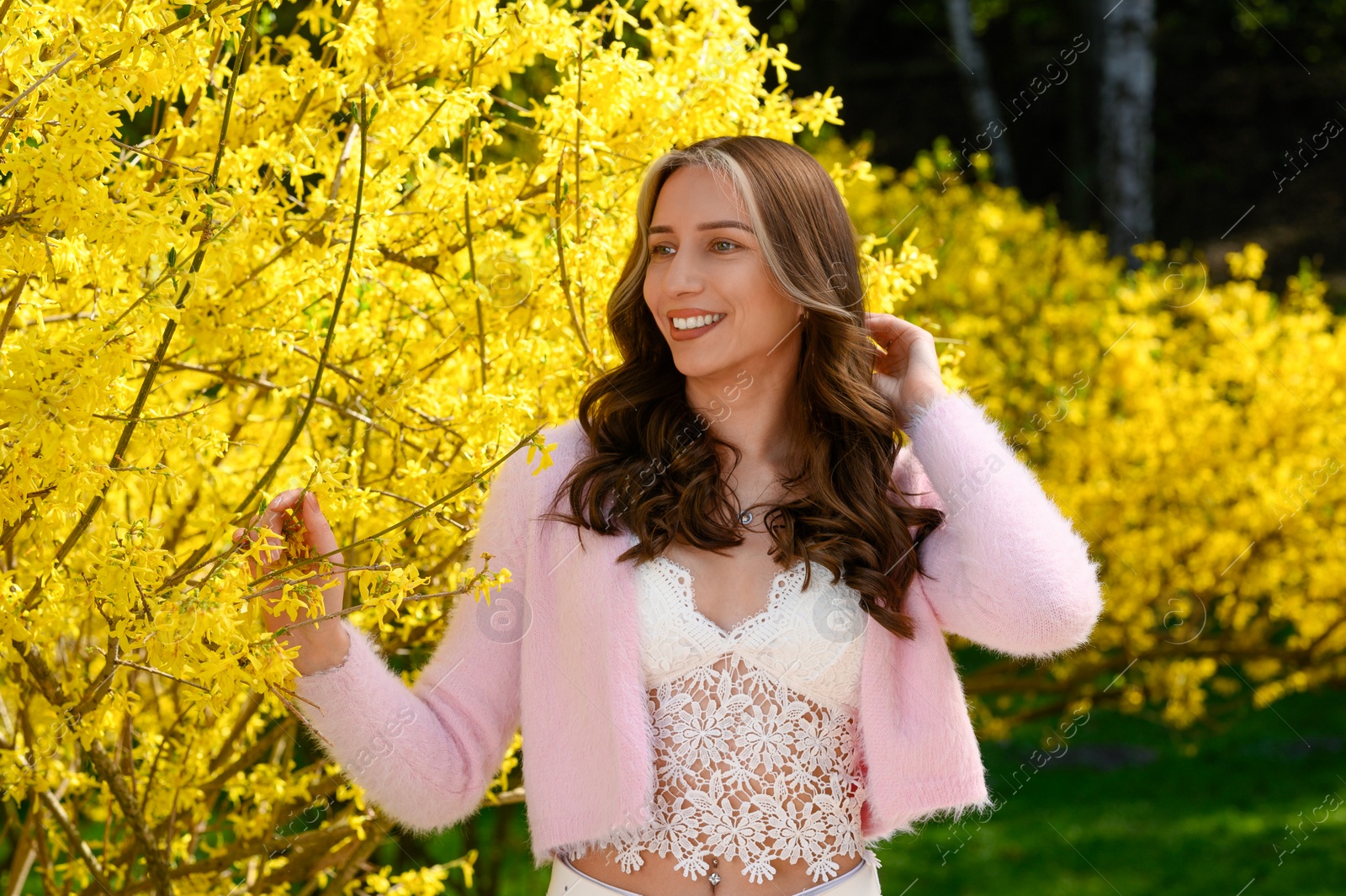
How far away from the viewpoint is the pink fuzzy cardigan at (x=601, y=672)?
1.69 m

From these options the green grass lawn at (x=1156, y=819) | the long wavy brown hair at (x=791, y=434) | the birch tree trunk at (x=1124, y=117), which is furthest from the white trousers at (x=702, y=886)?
the birch tree trunk at (x=1124, y=117)

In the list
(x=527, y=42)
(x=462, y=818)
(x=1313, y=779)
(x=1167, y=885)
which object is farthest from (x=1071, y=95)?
(x=462, y=818)

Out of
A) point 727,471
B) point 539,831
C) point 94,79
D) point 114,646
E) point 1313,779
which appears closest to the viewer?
point 94,79

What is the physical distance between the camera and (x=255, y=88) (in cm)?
212

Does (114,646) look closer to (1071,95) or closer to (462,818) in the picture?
(462,818)

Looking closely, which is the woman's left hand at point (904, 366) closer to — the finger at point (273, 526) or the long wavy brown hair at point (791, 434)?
the long wavy brown hair at point (791, 434)

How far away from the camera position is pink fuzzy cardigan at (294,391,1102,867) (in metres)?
1.69

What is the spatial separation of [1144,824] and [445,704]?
5.15 m

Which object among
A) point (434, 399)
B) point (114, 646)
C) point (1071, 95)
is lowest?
point (114, 646)

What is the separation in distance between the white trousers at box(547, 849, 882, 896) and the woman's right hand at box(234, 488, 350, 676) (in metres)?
0.41

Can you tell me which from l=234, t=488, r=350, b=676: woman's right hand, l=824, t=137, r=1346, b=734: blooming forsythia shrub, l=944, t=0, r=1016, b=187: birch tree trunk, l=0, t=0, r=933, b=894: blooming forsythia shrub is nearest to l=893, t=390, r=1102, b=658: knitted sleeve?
l=0, t=0, r=933, b=894: blooming forsythia shrub

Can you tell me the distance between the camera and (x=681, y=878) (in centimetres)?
169

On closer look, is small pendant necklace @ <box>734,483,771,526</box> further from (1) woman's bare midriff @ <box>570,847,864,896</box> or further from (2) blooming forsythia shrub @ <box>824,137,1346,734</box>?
(2) blooming forsythia shrub @ <box>824,137,1346,734</box>

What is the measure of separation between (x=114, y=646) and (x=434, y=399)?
28.4 inches
